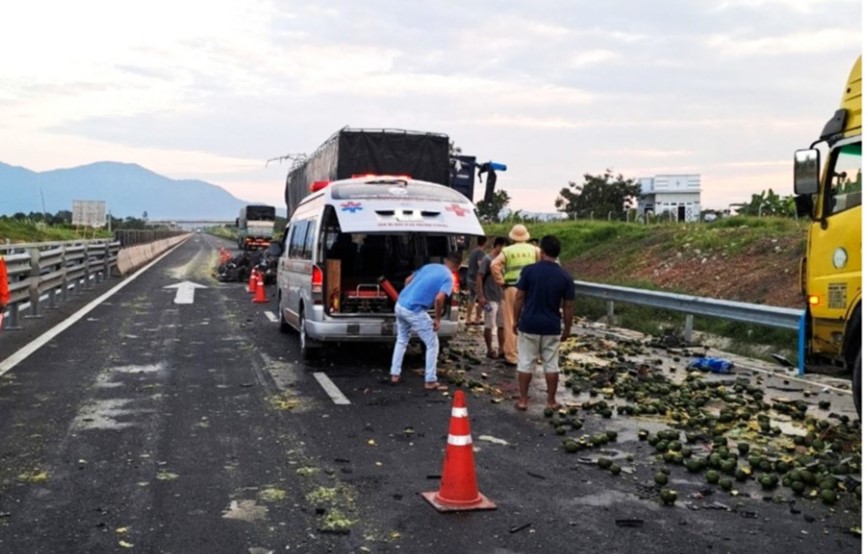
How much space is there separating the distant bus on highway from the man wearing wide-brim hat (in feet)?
150

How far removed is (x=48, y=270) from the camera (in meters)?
18.3

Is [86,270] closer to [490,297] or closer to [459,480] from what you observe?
[490,297]

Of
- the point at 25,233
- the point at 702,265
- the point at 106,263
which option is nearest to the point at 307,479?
the point at 702,265

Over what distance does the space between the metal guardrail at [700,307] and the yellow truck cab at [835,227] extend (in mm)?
2328

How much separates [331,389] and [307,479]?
11.4ft

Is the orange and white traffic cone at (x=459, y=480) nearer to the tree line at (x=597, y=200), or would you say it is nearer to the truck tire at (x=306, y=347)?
the truck tire at (x=306, y=347)

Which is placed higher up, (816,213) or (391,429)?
(816,213)

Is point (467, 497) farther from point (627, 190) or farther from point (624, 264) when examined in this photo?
point (627, 190)

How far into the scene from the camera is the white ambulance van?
1073 cm

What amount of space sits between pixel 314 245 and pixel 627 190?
4697cm

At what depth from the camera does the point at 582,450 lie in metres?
7.16

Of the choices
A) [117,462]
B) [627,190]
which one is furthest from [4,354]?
[627,190]

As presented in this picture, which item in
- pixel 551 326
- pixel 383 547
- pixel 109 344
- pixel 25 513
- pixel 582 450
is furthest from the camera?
pixel 109 344

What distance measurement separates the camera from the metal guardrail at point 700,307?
1144 centimetres
